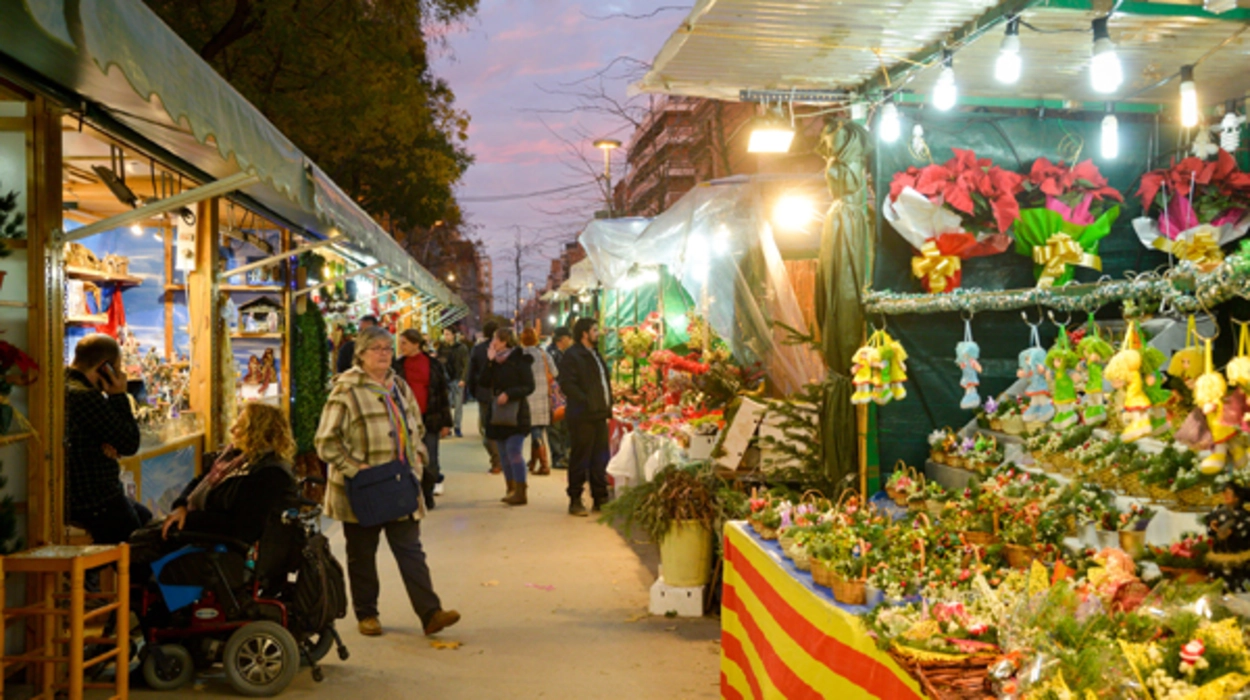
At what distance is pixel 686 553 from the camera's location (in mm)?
A: 6844

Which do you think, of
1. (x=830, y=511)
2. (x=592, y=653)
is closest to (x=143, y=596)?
(x=592, y=653)

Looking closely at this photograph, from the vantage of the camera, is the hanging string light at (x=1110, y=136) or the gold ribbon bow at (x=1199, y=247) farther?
the hanging string light at (x=1110, y=136)

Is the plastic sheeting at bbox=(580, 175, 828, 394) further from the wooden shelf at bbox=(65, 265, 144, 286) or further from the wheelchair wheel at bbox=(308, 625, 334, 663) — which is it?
the wooden shelf at bbox=(65, 265, 144, 286)

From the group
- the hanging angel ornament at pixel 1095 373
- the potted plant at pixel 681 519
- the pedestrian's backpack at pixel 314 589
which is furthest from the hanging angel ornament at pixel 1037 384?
the pedestrian's backpack at pixel 314 589

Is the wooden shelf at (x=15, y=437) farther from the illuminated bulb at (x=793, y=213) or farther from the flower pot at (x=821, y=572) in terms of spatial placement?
the illuminated bulb at (x=793, y=213)

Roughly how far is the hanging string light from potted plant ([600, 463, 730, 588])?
11.2ft

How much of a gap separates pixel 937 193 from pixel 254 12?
11.4 meters

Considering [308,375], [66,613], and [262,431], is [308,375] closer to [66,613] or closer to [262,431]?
[262,431]

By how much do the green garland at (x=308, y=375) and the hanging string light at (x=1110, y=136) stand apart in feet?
27.6

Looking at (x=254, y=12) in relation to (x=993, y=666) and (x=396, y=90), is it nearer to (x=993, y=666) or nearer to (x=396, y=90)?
(x=396, y=90)

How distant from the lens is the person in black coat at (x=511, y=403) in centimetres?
1105

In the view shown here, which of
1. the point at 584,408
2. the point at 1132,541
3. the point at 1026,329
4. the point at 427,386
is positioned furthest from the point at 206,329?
the point at 1132,541

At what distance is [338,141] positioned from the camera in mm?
18062

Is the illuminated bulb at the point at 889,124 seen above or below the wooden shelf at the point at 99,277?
above
